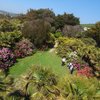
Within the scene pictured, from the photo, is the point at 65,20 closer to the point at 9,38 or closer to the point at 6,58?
the point at 9,38

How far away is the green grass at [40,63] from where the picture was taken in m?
32.8

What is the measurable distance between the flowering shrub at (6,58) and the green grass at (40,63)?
0.53 meters

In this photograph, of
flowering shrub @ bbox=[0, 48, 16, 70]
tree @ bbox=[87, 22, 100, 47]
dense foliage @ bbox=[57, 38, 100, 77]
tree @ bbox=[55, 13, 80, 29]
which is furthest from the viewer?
tree @ bbox=[55, 13, 80, 29]

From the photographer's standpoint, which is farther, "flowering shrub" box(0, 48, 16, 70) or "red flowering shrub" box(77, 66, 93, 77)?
"flowering shrub" box(0, 48, 16, 70)

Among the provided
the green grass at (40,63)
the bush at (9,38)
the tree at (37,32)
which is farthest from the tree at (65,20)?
the green grass at (40,63)

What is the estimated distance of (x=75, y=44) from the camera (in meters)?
36.7

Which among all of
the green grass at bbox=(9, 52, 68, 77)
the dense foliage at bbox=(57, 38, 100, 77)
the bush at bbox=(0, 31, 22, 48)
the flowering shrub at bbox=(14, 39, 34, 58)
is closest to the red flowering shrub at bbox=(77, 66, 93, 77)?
the dense foliage at bbox=(57, 38, 100, 77)

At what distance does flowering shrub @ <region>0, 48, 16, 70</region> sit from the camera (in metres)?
33.1

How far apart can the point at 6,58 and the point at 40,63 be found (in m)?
3.33

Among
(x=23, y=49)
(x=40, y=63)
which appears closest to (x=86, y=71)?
(x=40, y=63)

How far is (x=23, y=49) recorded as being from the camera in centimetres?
3606

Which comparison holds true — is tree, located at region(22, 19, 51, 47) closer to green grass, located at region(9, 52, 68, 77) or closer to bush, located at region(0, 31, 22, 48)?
bush, located at region(0, 31, 22, 48)

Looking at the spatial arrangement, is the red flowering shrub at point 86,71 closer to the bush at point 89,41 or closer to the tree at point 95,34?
the bush at point 89,41

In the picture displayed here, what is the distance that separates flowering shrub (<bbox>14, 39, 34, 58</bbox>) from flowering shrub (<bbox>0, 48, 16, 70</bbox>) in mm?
1405
